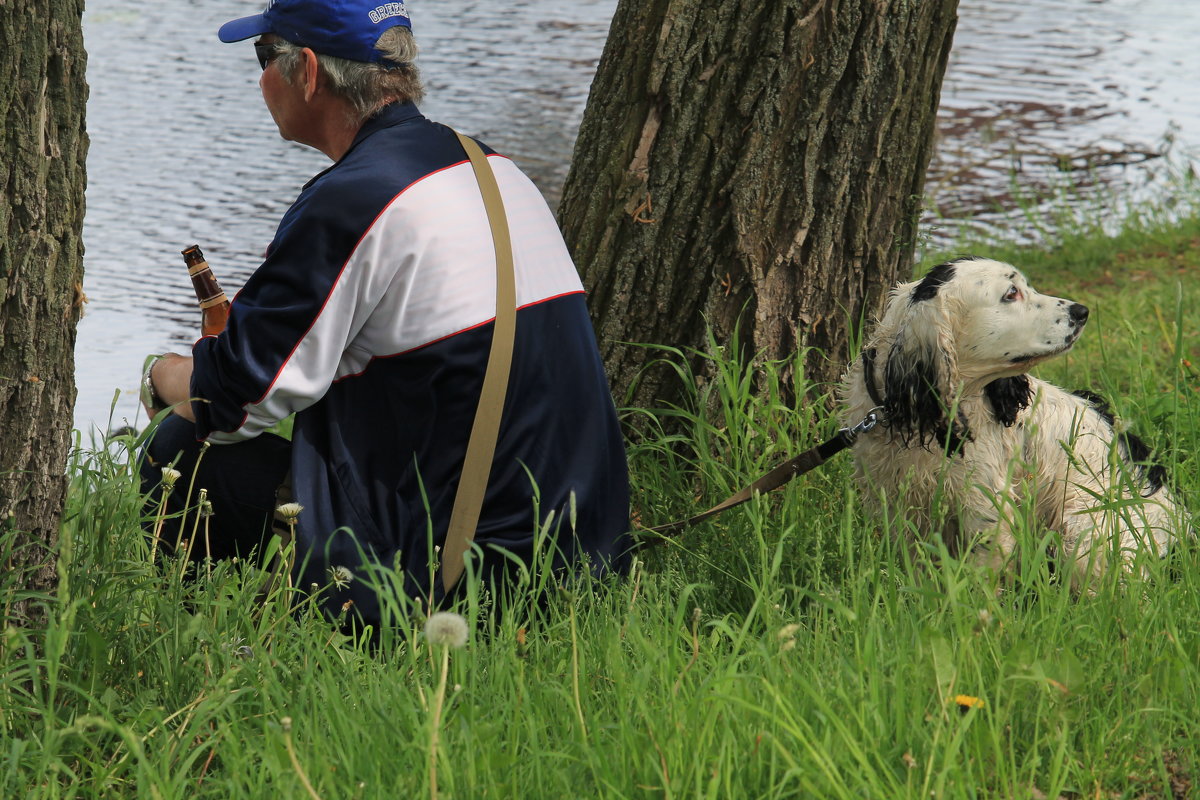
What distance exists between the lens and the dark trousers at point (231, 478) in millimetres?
3375

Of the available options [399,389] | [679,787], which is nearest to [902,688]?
[679,787]

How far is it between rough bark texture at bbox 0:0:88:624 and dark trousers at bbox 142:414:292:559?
0.63 m

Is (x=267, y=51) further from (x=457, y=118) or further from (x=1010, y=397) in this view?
(x=457, y=118)

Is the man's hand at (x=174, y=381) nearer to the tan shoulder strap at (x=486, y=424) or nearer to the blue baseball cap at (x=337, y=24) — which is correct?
the tan shoulder strap at (x=486, y=424)

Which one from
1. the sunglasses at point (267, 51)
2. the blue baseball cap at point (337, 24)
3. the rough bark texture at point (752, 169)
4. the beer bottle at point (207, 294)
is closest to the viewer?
the blue baseball cap at point (337, 24)

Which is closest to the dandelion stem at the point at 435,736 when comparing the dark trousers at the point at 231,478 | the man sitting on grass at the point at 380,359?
the man sitting on grass at the point at 380,359

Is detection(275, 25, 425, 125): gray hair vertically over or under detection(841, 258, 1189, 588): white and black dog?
over

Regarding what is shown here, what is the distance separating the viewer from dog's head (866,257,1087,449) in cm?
327

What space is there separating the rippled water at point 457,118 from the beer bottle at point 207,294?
1.82 metres

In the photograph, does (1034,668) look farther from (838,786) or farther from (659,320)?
(659,320)

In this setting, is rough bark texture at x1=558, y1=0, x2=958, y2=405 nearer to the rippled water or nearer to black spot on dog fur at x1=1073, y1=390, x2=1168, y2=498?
black spot on dog fur at x1=1073, y1=390, x2=1168, y2=498

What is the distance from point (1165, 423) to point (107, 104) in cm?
893

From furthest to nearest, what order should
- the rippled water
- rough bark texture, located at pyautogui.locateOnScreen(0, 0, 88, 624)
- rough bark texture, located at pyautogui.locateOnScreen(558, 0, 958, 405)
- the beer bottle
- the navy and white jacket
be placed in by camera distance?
the rippled water < rough bark texture, located at pyautogui.locateOnScreen(558, 0, 958, 405) < the beer bottle < the navy and white jacket < rough bark texture, located at pyautogui.locateOnScreen(0, 0, 88, 624)

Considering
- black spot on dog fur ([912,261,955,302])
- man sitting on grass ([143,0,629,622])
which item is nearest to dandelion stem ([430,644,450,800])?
man sitting on grass ([143,0,629,622])
